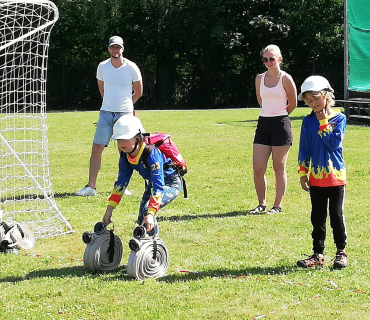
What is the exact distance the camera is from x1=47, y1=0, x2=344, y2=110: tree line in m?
34.8

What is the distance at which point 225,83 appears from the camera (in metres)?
35.6

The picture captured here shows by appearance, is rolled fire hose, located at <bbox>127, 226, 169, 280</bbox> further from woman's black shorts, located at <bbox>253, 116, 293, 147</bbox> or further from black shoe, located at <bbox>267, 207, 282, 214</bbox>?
woman's black shorts, located at <bbox>253, 116, 293, 147</bbox>

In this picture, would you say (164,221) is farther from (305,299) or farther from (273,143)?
(305,299)

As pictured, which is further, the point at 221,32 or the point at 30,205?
the point at 221,32

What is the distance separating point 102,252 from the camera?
6.02 meters

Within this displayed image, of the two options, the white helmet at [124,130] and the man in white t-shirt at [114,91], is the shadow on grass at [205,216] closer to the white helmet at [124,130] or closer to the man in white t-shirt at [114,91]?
the man in white t-shirt at [114,91]

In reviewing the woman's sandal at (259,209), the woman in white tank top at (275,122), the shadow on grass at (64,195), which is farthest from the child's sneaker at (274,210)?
the shadow on grass at (64,195)

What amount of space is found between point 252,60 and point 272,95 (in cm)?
2764

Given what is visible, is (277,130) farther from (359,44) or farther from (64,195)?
(359,44)

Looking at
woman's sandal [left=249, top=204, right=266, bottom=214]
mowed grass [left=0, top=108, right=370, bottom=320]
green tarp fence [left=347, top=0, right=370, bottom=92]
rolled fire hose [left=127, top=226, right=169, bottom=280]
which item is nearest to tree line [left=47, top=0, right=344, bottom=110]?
green tarp fence [left=347, top=0, right=370, bottom=92]

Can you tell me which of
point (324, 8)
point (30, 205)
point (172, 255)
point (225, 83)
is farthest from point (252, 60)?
point (172, 255)

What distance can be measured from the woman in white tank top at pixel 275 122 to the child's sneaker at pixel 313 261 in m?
2.41

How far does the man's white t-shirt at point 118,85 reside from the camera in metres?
9.72

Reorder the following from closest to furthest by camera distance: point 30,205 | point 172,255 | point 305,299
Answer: point 305,299, point 172,255, point 30,205
